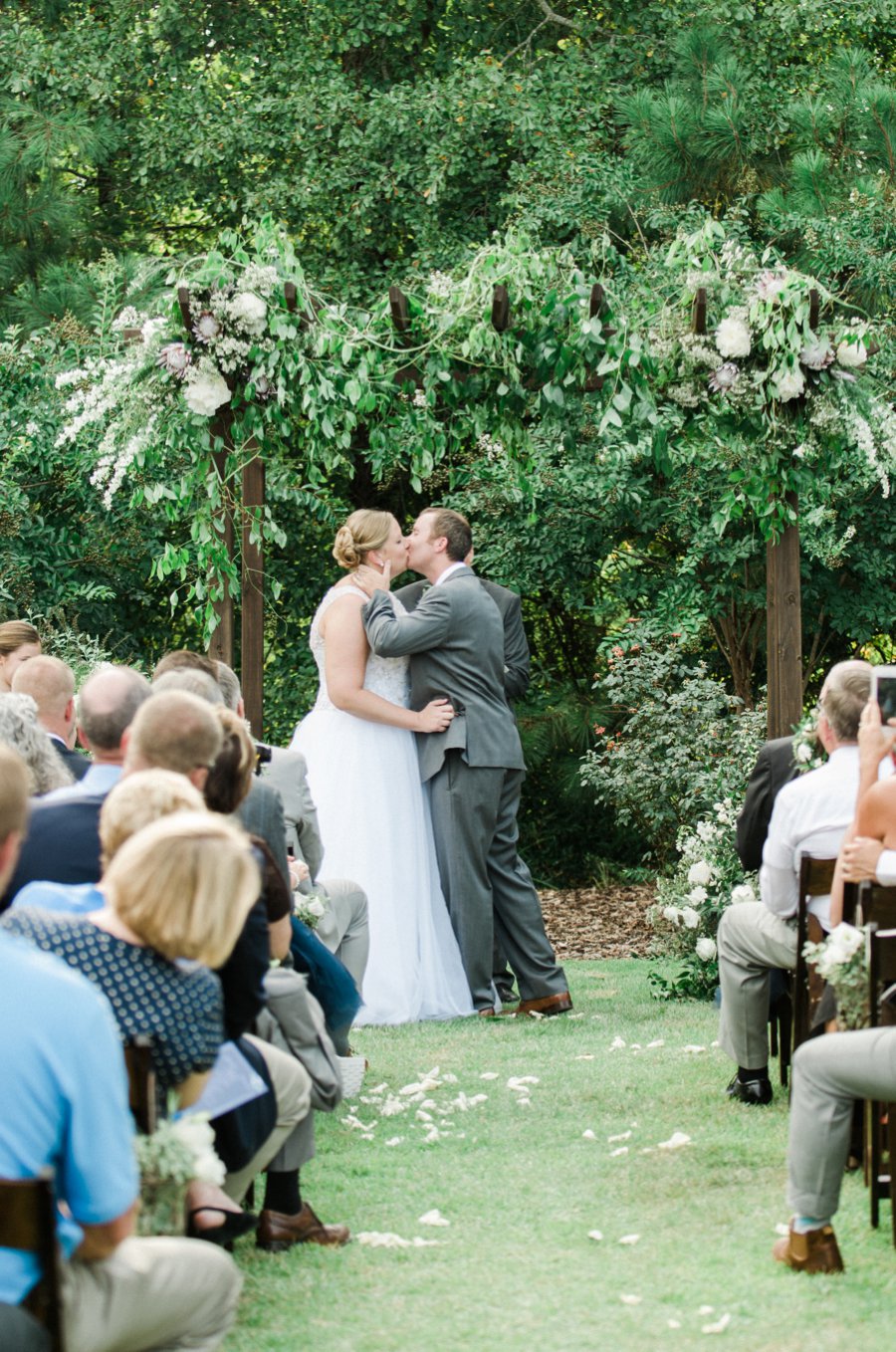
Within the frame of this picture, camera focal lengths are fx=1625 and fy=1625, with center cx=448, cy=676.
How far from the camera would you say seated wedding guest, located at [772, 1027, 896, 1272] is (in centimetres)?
359

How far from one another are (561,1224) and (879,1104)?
89 centimetres

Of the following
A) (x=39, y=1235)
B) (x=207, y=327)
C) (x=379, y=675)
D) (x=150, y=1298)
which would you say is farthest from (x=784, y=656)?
(x=39, y=1235)

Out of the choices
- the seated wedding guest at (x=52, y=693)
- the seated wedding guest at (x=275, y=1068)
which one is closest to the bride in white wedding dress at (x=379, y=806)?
the seated wedding guest at (x=52, y=693)

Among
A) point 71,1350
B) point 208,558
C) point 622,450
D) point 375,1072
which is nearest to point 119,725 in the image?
point 71,1350

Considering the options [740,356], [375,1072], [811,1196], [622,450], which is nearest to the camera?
[811,1196]

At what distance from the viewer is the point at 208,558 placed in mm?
7266

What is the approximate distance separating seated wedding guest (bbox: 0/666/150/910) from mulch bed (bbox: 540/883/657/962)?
6509 millimetres

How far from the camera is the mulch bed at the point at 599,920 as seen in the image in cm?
1056

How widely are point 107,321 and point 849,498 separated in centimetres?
513

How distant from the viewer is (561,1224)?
164 inches

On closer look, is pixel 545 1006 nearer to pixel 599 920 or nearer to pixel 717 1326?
pixel 717 1326

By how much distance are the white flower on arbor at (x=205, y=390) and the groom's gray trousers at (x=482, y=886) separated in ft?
6.06

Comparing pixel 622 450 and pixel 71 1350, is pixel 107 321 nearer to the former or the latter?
pixel 622 450

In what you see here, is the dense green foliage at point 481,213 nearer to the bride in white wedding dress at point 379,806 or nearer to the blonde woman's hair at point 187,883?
the bride in white wedding dress at point 379,806
